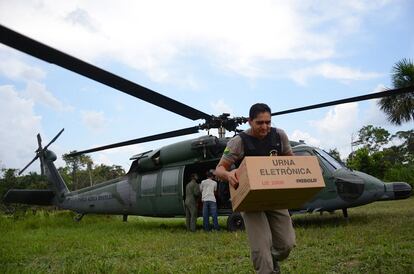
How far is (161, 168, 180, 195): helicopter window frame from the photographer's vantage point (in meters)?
11.3

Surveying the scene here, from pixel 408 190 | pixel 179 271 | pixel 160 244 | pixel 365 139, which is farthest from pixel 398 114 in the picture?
pixel 365 139

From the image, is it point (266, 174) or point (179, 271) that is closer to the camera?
point (266, 174)

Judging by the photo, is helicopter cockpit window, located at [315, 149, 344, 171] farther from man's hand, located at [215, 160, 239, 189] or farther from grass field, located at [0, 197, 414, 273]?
man's hand, located at [215, 160, 239, 189]

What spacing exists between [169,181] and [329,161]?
4.21m

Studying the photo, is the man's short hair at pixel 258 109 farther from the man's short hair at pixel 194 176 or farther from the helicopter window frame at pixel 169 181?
the helicopter window frame at pixel 169 181

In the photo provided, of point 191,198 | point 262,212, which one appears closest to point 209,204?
point 191,198

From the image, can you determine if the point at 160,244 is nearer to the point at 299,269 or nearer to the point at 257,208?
the point at 299,269

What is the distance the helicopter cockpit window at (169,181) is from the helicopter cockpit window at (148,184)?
0.33m

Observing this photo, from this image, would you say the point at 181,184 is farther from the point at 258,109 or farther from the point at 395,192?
the point at 258,109

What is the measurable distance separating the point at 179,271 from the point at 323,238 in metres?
3.19

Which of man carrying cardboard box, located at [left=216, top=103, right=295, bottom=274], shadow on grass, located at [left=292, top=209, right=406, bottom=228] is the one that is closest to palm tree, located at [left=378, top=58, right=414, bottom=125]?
shadow on grass, located at [left=292, top=209, right=406, bottom=228]

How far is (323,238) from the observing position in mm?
7297

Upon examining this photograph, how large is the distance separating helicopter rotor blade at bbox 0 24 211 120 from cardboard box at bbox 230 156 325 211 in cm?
217

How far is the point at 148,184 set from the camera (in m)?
11.9
